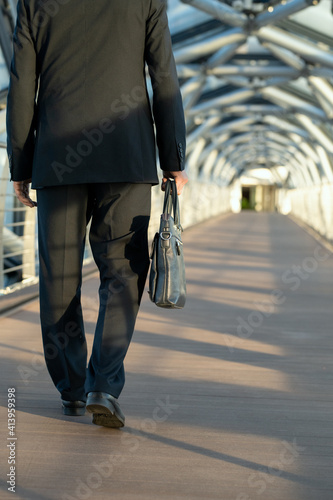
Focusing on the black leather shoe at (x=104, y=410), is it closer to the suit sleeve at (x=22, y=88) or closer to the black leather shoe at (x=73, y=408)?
the black leather shoe at (x=73, y=408)

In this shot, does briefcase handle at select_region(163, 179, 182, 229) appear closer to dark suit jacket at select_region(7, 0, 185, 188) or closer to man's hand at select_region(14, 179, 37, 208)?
dark suit jacket at select_region(7, 0, 185, 188)

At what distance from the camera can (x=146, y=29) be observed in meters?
2.33

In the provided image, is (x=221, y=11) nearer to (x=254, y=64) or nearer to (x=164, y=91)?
(x=254, y=64)

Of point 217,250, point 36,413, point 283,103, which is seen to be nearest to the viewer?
point 36,413

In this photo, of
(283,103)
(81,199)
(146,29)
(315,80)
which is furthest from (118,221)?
(283,103)

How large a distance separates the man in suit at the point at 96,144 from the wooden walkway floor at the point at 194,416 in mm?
209

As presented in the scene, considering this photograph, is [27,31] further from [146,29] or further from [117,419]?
[117,419]

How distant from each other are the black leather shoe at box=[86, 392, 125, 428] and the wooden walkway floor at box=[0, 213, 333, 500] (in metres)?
0.03

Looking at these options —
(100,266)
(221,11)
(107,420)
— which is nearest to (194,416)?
(107,420)

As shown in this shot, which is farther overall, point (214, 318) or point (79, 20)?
point (214, 318)

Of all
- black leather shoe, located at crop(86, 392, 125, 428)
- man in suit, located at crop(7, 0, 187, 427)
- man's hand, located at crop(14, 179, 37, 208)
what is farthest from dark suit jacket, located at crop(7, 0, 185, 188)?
black leather shoe, located at crop(86, 392, 125, 428)

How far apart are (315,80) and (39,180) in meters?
18.9

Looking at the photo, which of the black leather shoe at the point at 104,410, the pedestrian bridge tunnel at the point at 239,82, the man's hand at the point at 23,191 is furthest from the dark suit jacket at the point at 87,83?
the pedestrian bridge tunnel at the point at 239,82

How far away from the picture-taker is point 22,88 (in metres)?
2.29
